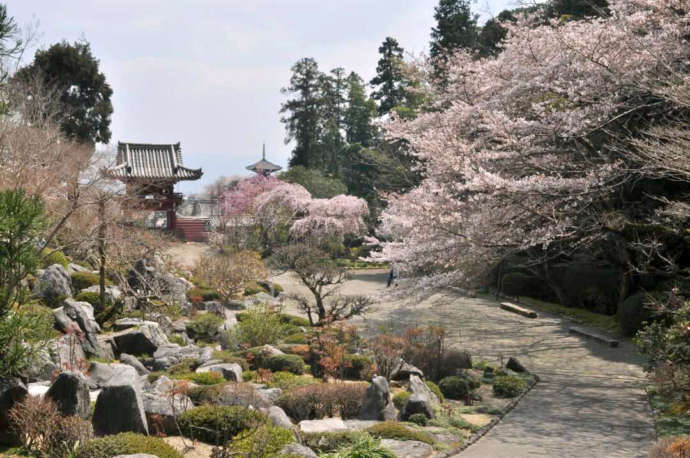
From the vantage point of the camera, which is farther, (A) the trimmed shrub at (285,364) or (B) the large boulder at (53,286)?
(B) the large boulder at (53,286)

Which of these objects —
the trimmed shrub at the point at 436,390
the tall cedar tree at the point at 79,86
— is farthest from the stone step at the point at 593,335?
the tall cedar tree at the point at 79,86

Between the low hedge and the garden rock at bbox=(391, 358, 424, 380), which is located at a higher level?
the low hedge

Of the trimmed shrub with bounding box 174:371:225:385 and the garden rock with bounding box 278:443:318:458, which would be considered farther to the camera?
the trimmed shrub with bounding box 174:371:225:385

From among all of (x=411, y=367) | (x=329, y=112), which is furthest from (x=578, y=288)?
(x=329, y=112)

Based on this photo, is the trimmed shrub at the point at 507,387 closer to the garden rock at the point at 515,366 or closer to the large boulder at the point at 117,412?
the garden rock at the point at 515,366

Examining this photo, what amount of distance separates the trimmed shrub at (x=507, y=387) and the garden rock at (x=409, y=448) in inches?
154

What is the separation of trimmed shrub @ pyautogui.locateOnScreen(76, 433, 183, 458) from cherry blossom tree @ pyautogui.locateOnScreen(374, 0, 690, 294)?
8.20 metres

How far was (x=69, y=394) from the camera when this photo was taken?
827cm

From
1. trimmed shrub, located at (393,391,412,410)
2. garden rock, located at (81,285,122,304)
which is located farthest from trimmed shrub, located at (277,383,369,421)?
garden rock, located at (81,285,122,304)

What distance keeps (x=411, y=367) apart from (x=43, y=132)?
23.8m

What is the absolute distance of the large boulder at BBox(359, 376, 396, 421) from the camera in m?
10.6

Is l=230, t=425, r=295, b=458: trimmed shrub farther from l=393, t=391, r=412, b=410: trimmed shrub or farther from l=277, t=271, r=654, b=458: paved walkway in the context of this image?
l=393, t=391, r=412, b=410: trimmed shrub

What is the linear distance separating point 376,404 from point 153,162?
32634 millimetres

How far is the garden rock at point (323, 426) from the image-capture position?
368 inches
